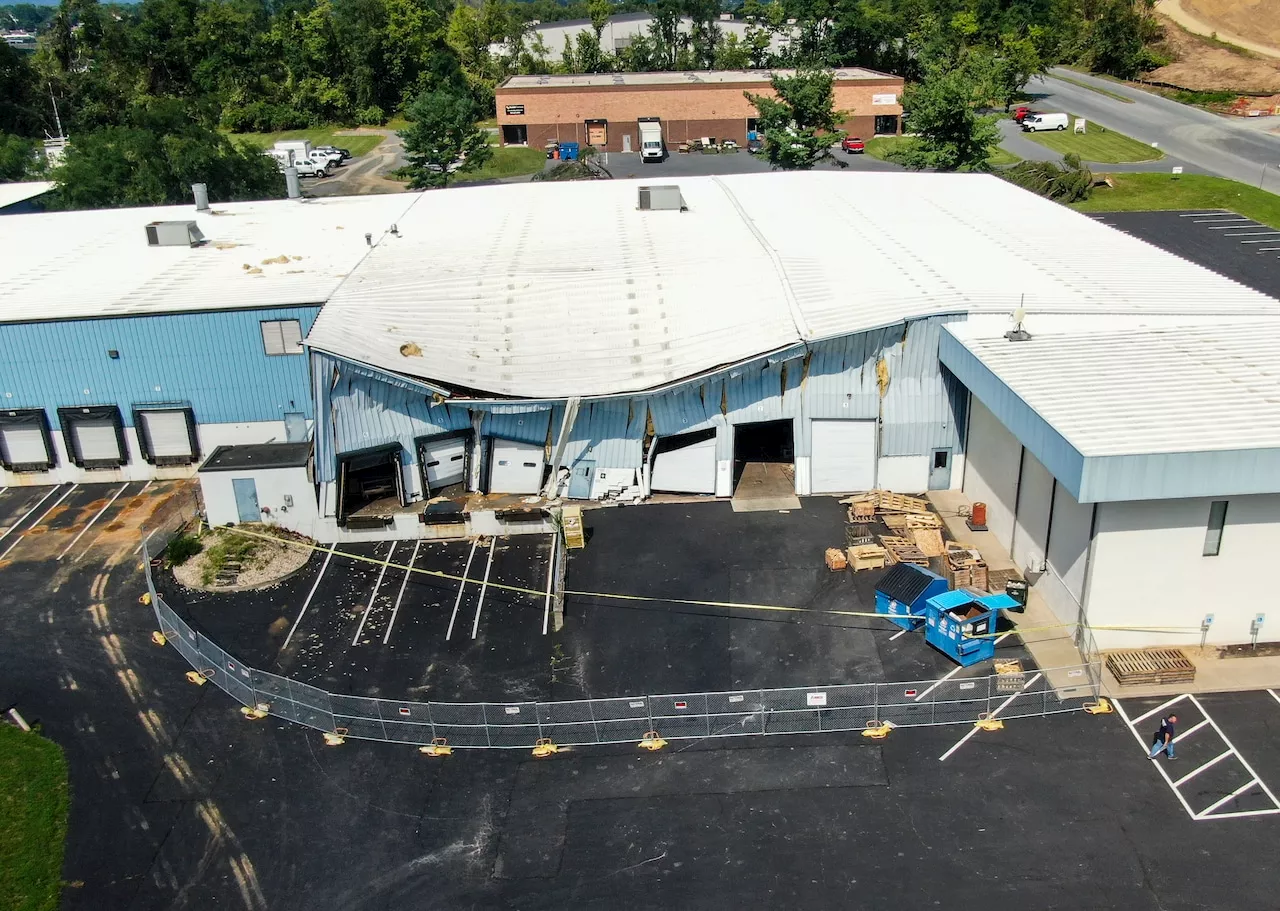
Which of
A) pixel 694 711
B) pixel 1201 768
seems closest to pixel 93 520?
pixel 694 711

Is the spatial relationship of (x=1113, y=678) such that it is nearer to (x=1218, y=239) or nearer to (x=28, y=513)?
(x=28, y=513)

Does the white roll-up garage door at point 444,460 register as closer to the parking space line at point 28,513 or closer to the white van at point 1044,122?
the parking space line at point 28,513

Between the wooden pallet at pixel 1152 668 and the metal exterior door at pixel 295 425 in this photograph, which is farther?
the metal exterior door at pixel 295 425

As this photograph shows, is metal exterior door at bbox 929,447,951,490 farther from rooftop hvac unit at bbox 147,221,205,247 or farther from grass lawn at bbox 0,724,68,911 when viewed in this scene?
rooftop hvac unit at bbox 147,221,205,247

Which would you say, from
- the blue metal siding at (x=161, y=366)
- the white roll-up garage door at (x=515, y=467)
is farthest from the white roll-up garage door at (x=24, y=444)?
the white roll-up garage door at (x=515, y=467)

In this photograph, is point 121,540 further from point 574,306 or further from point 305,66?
point 305,66

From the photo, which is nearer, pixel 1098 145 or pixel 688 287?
pixel 688 287
